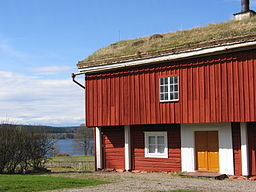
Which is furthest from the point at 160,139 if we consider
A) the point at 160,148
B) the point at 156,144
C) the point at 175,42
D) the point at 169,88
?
the point at 175,42

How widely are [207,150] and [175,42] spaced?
5.17m

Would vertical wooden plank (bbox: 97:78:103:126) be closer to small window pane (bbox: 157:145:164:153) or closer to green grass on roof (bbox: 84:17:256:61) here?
green grass on roof (bbox: 84:17:256:61)

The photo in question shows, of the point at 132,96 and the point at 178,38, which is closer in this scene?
the point at 178,38

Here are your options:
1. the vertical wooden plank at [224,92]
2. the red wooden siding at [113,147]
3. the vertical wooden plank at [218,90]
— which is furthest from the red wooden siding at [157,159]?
the vertical wooden plank at [224,92]

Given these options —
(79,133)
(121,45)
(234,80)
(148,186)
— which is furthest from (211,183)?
(79,133)

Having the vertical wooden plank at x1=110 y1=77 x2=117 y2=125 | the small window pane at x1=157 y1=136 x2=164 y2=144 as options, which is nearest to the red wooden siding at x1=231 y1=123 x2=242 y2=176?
the small window pane at x1=157 y1=136 x2=164 y2=144

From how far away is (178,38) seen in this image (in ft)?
68.6

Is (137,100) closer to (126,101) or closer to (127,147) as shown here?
(126,101)

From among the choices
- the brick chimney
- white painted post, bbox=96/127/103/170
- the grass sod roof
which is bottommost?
white painted post, bbox=96/127/103/170

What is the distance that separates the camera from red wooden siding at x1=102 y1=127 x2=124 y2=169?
22328 millimetres

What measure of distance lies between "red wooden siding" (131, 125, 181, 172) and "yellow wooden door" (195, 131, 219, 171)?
1.01 m

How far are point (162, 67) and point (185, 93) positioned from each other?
1.76 m

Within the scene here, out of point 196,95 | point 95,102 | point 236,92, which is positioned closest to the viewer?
point 236,92

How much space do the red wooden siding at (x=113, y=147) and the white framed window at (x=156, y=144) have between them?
1.54 metres
